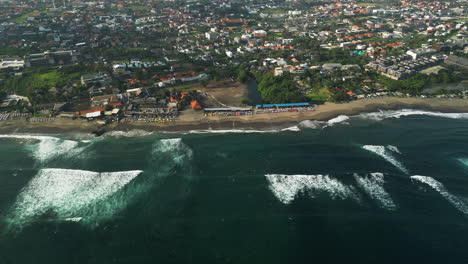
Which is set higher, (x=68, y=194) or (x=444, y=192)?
(x=444, y=192)

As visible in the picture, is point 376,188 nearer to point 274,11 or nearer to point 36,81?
point 36,81

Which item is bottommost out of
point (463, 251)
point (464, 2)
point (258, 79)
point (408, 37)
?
point (463, 251)

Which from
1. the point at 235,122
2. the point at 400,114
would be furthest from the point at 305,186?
the point at 400,114

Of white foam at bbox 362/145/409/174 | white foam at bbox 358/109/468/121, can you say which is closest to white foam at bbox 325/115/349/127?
white foam at bbox 358/109/468/121

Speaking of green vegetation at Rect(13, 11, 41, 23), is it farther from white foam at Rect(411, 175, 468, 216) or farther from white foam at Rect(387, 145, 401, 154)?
white foam at Rect(411, 175, 468, 216)

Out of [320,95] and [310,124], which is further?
[320,95]

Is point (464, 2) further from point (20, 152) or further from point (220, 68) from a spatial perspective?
point (20, 152)

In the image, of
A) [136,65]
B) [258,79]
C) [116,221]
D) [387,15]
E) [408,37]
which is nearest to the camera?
[116,221]

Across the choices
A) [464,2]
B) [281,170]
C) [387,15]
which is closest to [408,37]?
[387,15]
